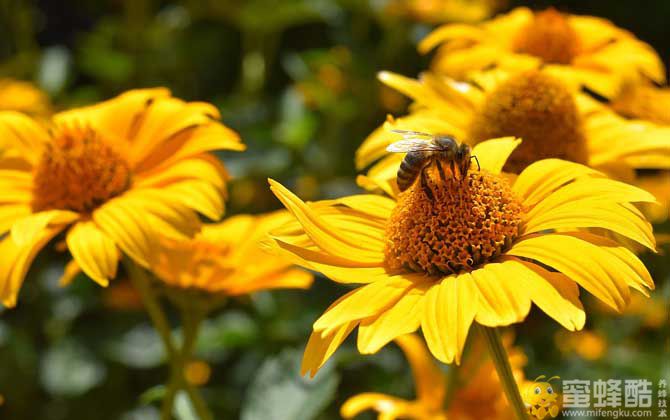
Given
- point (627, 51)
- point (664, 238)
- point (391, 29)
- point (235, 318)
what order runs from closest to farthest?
point (664, 238) < point (627, 51) < point (235, 318) < point (391, 29)

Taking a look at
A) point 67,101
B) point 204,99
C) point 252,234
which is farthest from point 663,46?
point 252,234

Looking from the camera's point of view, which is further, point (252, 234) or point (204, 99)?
point (204, 99)

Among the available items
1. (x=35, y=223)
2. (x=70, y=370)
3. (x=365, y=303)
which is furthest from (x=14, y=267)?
(x=70, y=370)

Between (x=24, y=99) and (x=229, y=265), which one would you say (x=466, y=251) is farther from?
(x=24, y=99)

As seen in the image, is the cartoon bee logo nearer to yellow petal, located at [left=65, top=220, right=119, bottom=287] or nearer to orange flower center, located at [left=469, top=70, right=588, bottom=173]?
orange flower center, located at [left=469, top=70, right=588, bottom=173]

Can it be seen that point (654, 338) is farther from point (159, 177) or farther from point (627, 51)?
point (159, 177)

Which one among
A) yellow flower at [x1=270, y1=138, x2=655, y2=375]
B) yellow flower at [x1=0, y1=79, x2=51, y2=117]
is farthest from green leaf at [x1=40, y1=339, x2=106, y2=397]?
yellow flower at [x1=270, y1=138, x2=655, y2=375]
